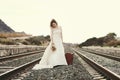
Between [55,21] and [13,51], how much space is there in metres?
19.9

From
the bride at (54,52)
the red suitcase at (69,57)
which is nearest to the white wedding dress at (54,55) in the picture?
the bride at (54,52)

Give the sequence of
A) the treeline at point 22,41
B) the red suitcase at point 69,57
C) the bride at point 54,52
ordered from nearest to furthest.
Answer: the bride at point 54,52 → the red suitcase at point 69,57 → the treeline at point 22,41

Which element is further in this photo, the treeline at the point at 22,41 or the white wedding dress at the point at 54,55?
the treeline at the point at 22,41

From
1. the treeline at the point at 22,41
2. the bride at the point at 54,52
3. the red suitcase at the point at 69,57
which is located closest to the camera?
the bride at the point at 54,52

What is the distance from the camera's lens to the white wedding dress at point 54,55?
1398cm

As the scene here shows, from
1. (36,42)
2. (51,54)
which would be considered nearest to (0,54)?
(51,54)

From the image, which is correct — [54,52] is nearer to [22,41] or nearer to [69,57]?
[69,57]

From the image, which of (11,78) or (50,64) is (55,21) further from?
(11,78)

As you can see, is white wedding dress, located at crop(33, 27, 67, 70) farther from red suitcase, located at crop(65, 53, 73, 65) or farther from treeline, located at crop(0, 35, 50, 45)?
treeline, located at crop(0, 35, 50, 45)

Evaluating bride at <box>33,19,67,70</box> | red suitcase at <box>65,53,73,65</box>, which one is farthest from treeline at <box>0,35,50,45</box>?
bride at <box>33,19,67,70</box>

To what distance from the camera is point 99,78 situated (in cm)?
1035

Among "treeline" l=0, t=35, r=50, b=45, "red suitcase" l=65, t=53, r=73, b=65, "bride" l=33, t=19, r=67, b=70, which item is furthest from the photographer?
"treeline" l=0, t=35, r=50, b=45

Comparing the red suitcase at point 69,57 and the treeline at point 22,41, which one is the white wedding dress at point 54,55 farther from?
the treeline at point 22,41

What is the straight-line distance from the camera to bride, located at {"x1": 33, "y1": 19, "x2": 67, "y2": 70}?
45.8 ft
